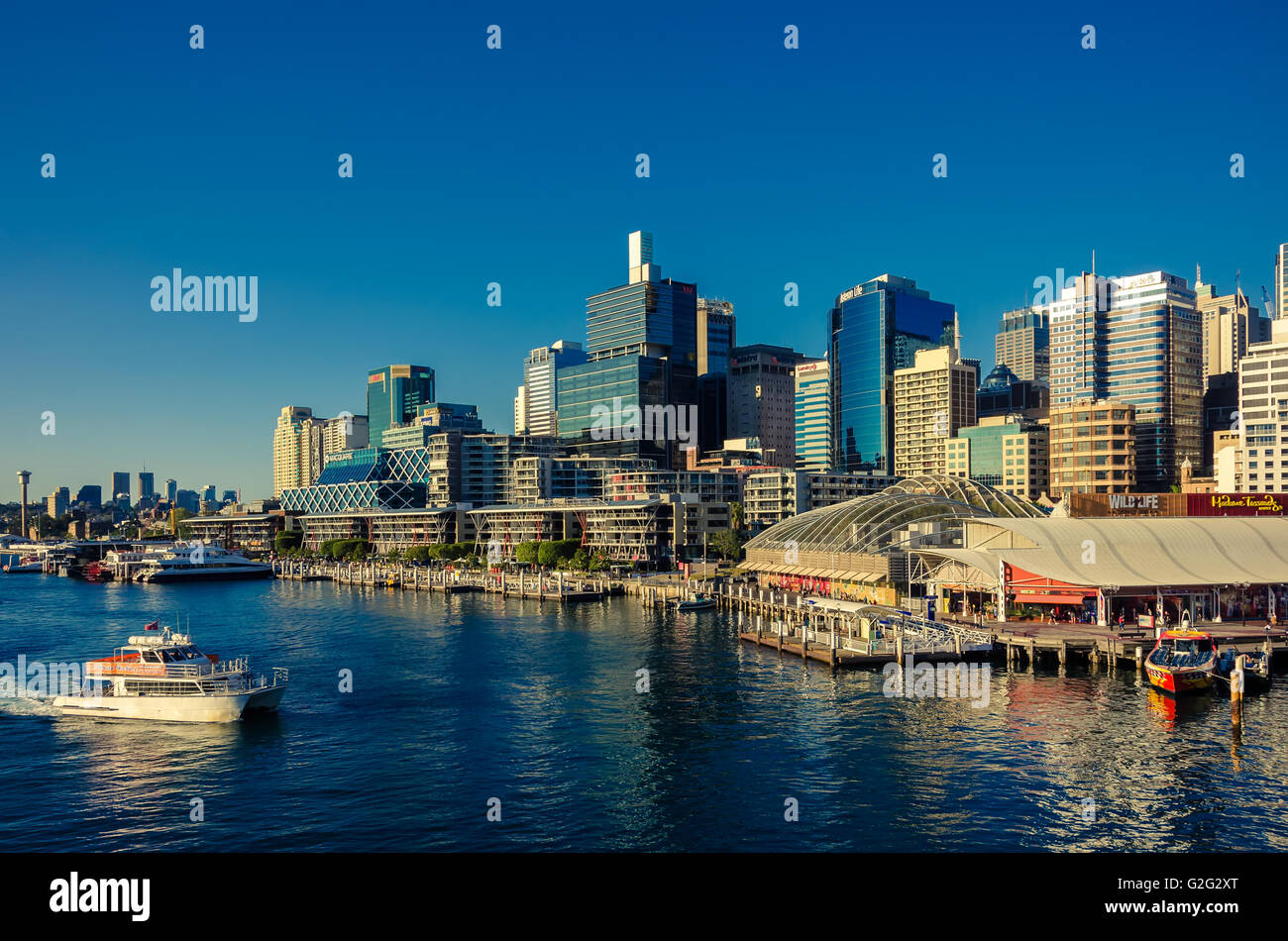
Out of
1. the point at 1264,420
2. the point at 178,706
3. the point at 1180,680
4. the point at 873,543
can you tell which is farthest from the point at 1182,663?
the point at 1264,420

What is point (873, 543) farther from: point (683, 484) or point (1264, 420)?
point (1264, 420)

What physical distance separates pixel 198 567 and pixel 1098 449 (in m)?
178

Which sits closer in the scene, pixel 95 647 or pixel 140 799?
pixel 140 799

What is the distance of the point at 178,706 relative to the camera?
5141 centimetres

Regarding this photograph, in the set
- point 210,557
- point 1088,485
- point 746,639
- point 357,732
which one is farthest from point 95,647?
point 1088,485

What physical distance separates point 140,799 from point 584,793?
60.6ft

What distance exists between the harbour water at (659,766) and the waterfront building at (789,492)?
107m

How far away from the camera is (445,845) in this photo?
3234 cm

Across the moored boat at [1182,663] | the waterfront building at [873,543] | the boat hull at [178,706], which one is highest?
the waterfront building at [873,543]

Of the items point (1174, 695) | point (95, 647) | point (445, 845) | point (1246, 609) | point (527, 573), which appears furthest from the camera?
point (527, 573)

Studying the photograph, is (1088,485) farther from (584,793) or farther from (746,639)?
(584,793)

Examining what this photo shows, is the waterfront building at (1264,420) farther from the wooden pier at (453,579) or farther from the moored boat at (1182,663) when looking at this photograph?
the moored boat at (1182,663)

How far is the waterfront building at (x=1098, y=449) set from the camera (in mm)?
181750

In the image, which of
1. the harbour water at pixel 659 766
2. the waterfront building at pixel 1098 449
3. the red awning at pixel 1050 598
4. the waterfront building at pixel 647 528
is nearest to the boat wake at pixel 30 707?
the harbour water at pixel 659 766
